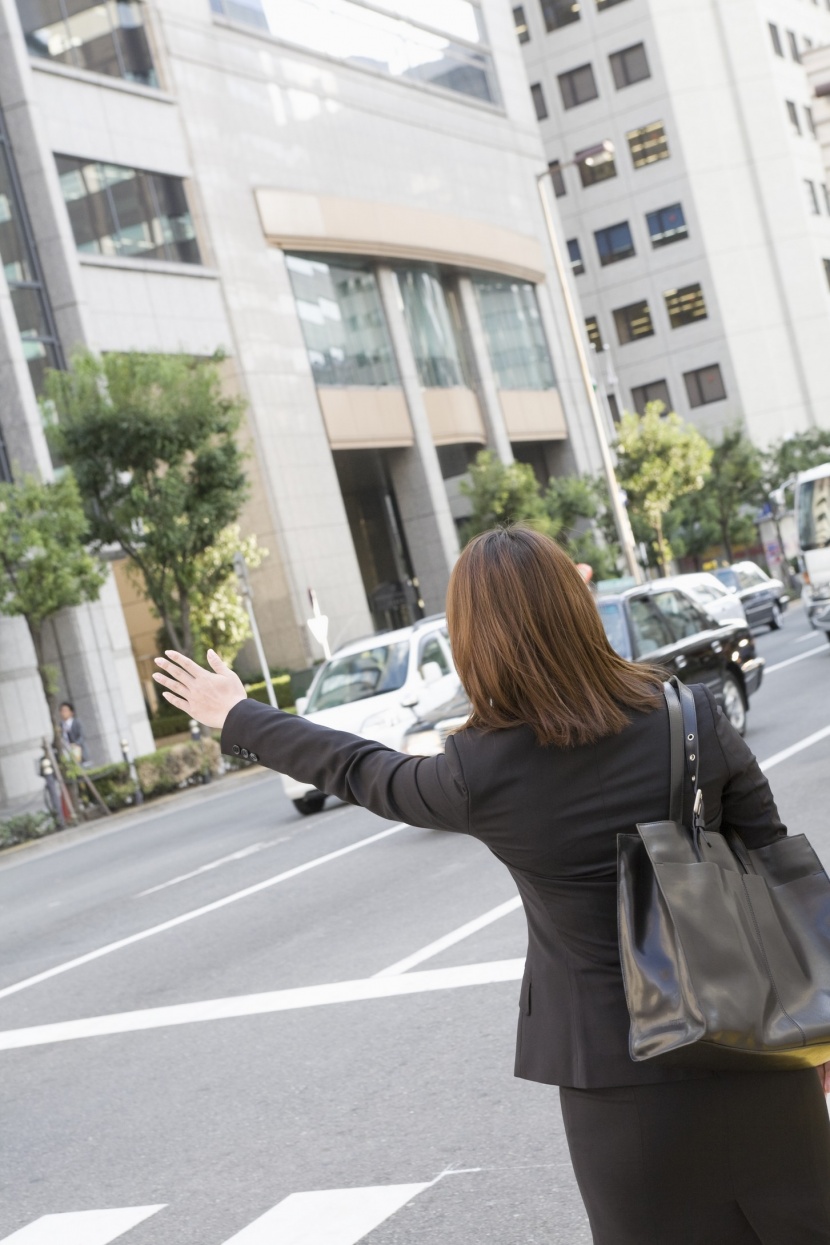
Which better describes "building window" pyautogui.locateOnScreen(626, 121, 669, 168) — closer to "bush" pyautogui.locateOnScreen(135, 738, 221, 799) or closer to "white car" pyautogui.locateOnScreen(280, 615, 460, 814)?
"bush" pyautogui.locateOnScreen(135, 738, 221, 799)

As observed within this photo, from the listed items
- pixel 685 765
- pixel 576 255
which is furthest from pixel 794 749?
pixel 576 255

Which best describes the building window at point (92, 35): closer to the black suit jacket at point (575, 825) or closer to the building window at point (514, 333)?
the building window at point (514, 333)

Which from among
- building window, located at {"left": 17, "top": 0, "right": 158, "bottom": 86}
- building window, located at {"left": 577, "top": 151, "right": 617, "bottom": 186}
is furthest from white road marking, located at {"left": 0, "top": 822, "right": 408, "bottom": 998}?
building window, located at {"left": 577, "top": 151, "right": 617, "bottom": 186}

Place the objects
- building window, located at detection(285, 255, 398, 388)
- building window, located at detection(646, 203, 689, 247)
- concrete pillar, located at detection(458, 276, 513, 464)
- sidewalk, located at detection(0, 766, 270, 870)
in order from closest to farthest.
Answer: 1. sidewalk, located at detection(0, 766, 270, 870)
2. building window, located at detection(285, 255, 398, 388)
3. concrete pillar, located at detection(458, 276, 513, 464)
4. building window, located at detection(646, 203, 689, 247)

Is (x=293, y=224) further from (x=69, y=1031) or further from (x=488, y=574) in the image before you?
(x=488, y=574)

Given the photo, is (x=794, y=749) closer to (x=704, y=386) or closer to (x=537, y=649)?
(x=537, y=649)

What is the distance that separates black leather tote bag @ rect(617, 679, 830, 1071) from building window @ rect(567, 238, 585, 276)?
75941 mm

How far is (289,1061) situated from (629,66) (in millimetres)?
73527

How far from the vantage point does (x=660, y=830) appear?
97.0 inches

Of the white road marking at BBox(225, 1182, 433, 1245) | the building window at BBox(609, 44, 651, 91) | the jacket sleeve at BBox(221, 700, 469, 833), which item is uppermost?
the building window at BBox(609, 44, 651, 91)

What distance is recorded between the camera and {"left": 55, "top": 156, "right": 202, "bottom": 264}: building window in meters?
36.7

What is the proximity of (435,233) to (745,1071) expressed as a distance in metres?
49.4

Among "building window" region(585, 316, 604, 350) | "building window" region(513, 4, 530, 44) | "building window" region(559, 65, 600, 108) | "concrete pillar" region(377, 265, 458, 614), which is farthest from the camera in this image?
"building window" region(513, 4, 530, 44)

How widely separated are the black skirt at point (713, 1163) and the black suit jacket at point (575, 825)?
0.06 metres
